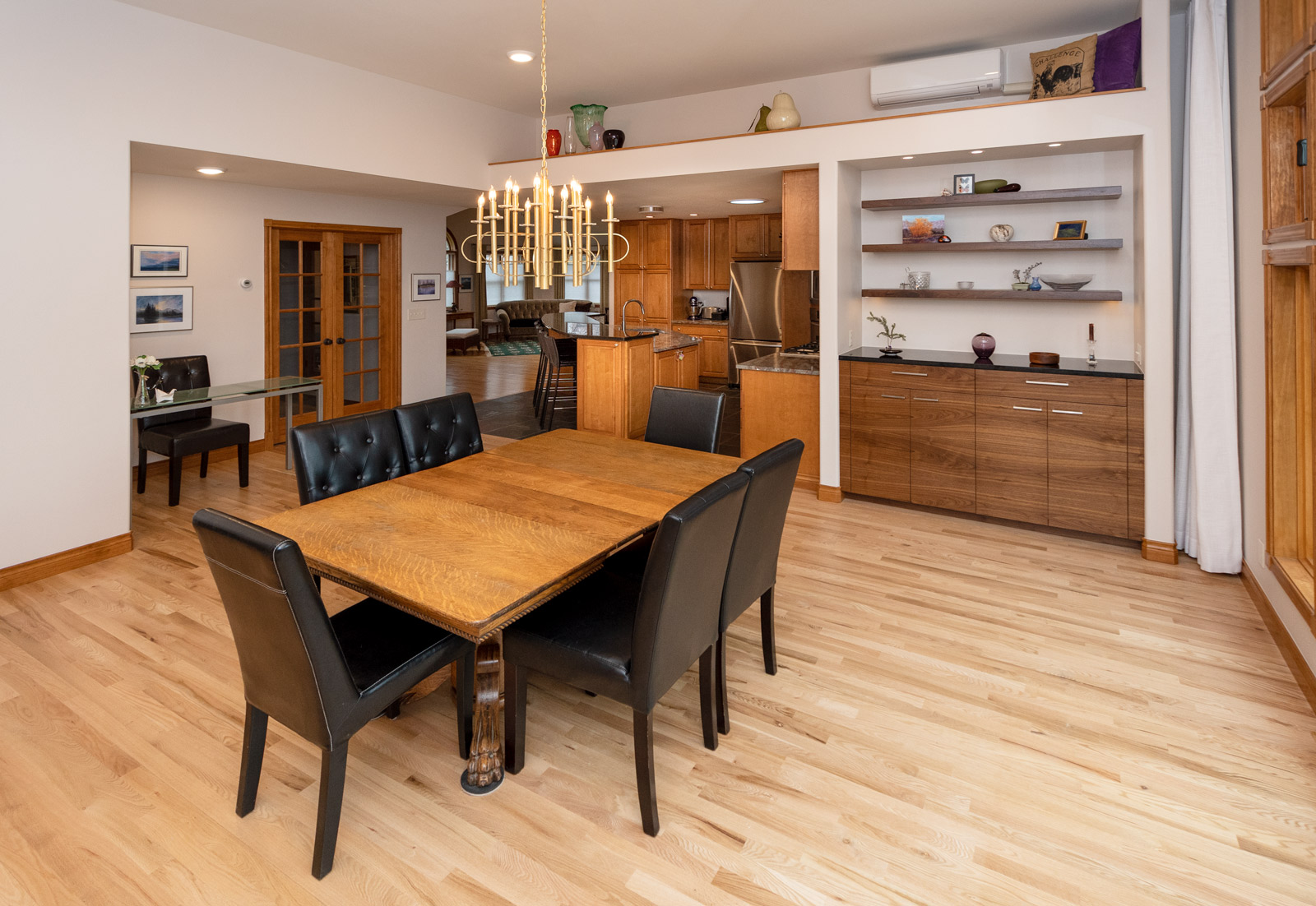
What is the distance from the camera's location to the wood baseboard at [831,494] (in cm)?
484

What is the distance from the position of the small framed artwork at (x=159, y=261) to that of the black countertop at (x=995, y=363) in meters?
4.80

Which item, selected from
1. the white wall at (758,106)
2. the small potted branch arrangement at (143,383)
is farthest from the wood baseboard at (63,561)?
the white wall at (758,106)

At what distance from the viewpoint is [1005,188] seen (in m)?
4.36

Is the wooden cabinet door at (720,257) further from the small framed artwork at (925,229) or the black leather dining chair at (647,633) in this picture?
the black leather dining chair at (647,633)

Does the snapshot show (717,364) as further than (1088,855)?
Yes

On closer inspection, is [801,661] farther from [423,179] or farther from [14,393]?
[423,179]

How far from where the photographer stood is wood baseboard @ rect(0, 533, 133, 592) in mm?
3422

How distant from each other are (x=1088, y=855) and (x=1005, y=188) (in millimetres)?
3754

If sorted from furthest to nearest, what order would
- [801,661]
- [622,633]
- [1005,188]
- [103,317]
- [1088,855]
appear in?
[1005,188], [103,317], [801,661], [622,633], [1088,855]

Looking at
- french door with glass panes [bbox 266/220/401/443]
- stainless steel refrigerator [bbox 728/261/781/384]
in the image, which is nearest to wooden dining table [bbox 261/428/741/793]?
french door with glass panes [bbox 266/220/401/443]

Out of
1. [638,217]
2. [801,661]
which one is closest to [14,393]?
[801,661]

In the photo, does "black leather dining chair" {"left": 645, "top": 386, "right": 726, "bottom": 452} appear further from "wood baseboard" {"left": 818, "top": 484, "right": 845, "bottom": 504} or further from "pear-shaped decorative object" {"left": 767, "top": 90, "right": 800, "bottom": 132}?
"pear-shaped decorative object" {"left": 767, "top": 90, "right": 800, "bottom": 132}

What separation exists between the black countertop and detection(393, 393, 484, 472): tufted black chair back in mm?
2460

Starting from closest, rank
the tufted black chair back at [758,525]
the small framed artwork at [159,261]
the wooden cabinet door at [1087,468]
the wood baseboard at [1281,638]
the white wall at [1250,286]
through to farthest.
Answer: the tufted black chair back at [758,525] → the wood baseboard at [1281,638] → the white wall at [1250,286] → the wooden cabinet door at [1087,468] → the small framed artwork at [159,261]
